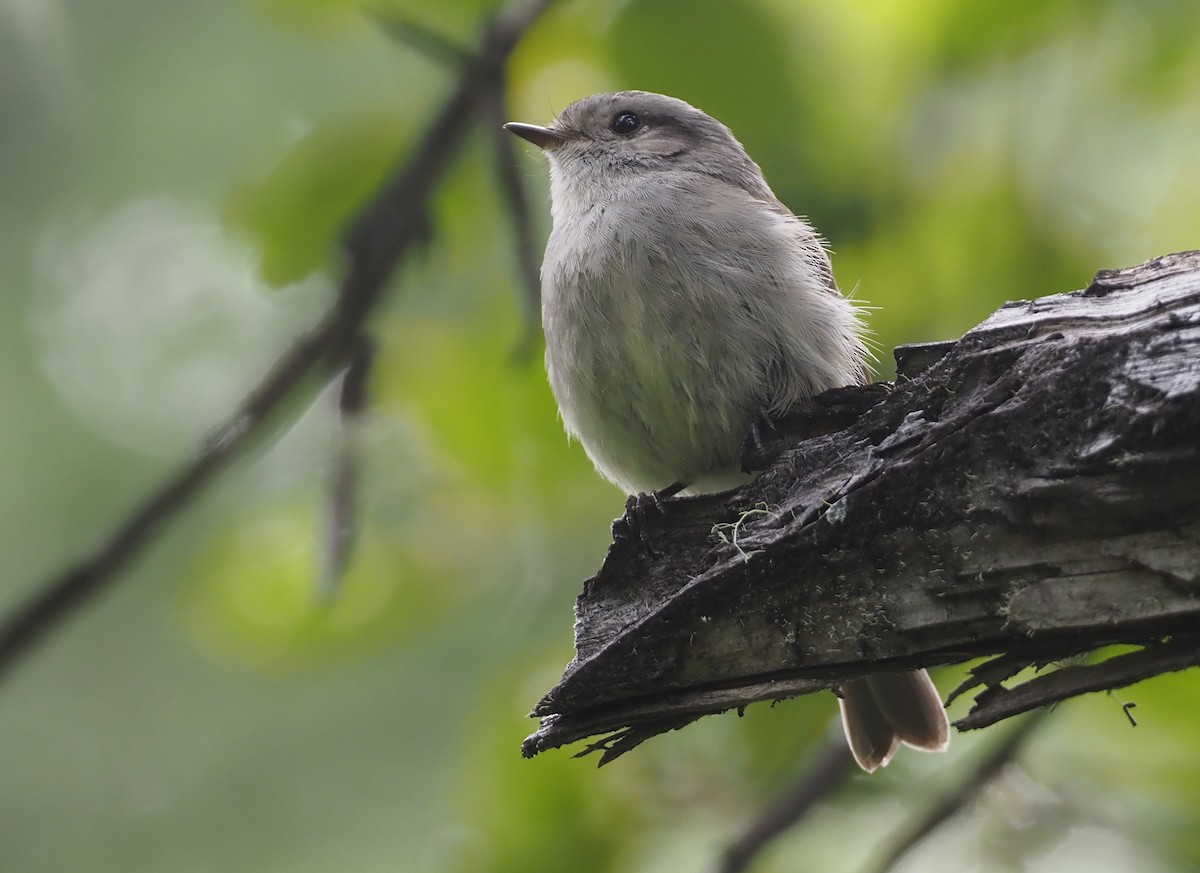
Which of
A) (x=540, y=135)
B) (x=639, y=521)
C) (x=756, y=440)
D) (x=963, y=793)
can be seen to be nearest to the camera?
(x=639, y=521)

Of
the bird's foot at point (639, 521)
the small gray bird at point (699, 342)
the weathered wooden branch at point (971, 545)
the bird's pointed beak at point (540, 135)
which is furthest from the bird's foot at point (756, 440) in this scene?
the bird's pointed beak at point (540, 135)

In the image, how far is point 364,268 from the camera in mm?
4113

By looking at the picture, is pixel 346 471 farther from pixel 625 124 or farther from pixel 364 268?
pixel 625 124

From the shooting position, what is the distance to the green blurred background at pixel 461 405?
13.0 ft

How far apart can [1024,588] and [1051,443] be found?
281 millimetres

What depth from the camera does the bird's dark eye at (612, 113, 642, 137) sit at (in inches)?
210

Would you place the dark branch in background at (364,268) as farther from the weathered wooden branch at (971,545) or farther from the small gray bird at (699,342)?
the weathered wooden branch at (971,545)

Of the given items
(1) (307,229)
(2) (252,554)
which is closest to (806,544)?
(1) (307,229)

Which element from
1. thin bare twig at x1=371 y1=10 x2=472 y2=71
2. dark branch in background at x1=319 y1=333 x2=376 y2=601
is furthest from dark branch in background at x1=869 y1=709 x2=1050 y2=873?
thin bare twig at x1=371 y1=10 x2=472 y2=71

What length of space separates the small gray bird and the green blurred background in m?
0.17

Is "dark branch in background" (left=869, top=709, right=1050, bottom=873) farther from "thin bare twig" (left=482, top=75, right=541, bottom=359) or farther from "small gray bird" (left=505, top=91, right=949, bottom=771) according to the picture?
"thin bare twig" (left=482, top=75, right=541, bottom=359)

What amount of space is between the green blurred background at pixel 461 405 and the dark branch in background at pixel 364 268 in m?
0.13

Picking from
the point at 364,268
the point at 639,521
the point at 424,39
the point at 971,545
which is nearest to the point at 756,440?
the point at 639,521

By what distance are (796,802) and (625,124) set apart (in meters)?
2.83
